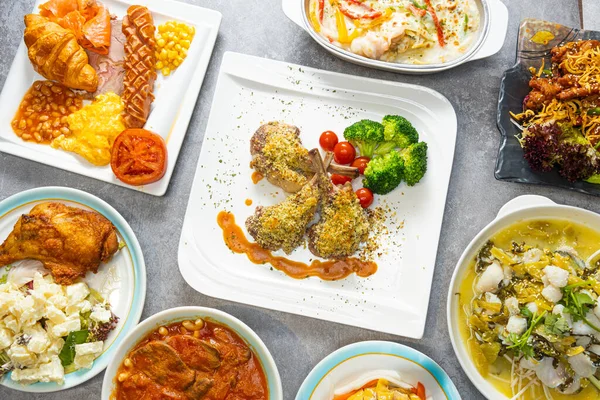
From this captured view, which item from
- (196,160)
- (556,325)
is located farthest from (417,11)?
(556,325)

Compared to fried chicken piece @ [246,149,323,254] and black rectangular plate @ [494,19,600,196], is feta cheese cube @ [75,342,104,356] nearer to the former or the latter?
fried chicken piece @ [246,149,323,254]

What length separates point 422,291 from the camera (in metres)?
3.77

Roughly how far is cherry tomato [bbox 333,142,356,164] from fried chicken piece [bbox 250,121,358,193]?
0.22 ft

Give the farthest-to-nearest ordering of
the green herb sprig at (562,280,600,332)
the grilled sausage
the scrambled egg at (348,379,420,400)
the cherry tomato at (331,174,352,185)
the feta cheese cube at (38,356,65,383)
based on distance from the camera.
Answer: the grilled sausage
the cherry tomato at (331,174,352,185)
the feta cheese cube at (38,356,65,383)
the scrambled egg at (348,379,420,400)
the green herb sprig at (562,280,600,332)

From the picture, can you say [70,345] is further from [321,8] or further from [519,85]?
[519,85]

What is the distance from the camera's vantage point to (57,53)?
3906 mm

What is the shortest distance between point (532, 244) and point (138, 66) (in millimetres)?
3038

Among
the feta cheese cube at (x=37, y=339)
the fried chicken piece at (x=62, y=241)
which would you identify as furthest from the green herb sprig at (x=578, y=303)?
the feta cheese cube at (x=37, y=339)

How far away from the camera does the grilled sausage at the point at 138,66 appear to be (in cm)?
397

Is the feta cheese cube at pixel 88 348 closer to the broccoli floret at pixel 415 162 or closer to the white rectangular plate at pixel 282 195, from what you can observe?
the white rectangular plate at pixel 282 195

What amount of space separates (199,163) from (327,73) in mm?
1114

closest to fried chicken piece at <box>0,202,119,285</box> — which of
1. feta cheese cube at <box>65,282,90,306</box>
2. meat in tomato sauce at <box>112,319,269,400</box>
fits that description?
feta cheese cube at <box>65,282,90,306</box>

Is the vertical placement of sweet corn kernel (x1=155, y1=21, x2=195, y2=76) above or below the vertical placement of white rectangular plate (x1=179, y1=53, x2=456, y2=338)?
above

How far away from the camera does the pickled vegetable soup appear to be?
3740mm
